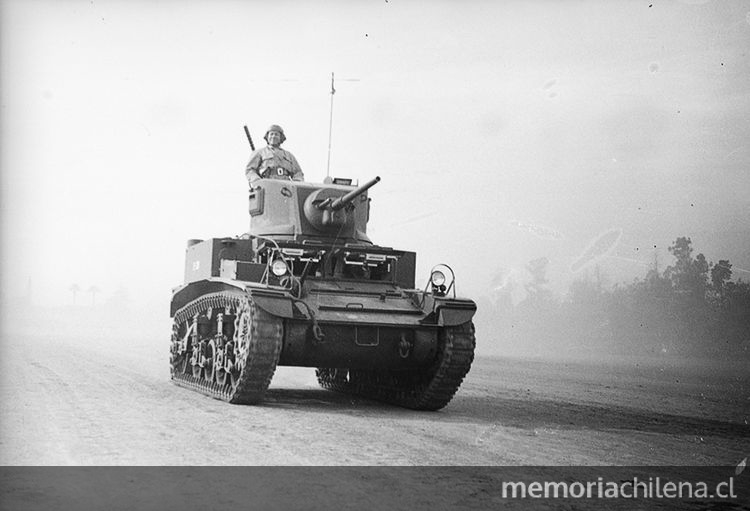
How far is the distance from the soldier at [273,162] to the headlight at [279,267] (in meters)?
3.28

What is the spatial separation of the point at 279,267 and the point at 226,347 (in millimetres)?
1439

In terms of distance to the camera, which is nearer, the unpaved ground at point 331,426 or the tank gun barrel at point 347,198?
the unpaved ground at point 331,426

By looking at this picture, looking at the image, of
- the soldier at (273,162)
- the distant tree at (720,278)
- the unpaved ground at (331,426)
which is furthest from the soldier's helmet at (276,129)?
the distant tree at (720,278)

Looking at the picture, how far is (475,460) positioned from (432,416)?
140 inches

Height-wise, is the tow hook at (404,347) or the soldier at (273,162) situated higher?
the soldier at (273,162)

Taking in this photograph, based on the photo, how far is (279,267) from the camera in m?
11.3

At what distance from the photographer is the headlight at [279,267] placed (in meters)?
11.2

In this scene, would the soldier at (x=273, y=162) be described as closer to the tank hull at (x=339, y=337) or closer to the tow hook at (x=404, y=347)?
the tank hull at (x=339, y=337)

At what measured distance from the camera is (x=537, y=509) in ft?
19.3

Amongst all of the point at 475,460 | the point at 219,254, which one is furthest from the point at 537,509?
the point at 219,254

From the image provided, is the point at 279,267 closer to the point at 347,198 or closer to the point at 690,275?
the point at 347,198

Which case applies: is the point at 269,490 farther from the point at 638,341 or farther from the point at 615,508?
the point at 638,341

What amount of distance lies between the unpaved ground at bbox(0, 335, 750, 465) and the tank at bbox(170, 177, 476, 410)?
0.53 metres

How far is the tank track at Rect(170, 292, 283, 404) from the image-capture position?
34.6 ft
